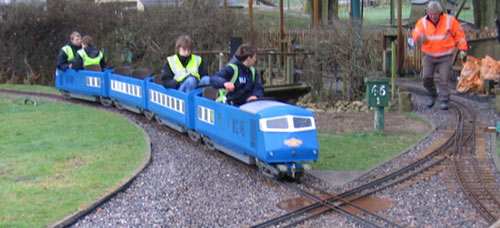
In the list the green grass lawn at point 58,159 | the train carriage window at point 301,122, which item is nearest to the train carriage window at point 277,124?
the train carriage window at point 301,122

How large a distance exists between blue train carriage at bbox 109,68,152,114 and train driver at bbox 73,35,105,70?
1.09 metres

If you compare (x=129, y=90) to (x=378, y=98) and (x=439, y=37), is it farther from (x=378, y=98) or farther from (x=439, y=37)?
(x=439, y=37)

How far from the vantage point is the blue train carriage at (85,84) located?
1753 centimetres

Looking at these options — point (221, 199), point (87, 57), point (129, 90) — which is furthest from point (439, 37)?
point (87, 57)

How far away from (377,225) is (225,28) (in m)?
15.0

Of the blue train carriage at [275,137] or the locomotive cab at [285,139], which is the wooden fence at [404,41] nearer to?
the blue train carriage at [275,137]

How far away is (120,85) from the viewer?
16.5 meters

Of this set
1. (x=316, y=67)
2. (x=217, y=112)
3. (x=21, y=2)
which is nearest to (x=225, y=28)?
(x=316, y=67)

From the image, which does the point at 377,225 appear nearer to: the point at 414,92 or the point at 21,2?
the point at 414,92

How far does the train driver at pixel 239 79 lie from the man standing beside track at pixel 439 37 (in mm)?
Result: 5421

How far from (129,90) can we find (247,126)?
23.1ft

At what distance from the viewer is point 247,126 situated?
942cm

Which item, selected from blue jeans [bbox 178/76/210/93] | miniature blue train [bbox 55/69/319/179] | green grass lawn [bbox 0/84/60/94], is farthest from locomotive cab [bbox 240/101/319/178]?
green grass lawn [bbox 0/84/60/94]

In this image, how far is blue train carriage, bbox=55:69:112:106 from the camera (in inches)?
690
